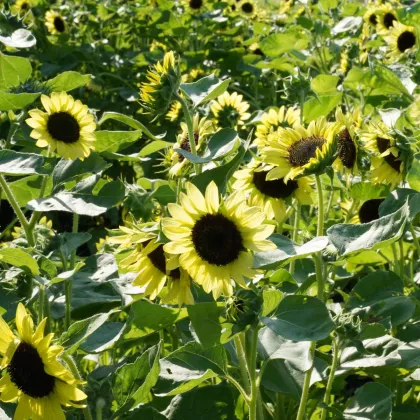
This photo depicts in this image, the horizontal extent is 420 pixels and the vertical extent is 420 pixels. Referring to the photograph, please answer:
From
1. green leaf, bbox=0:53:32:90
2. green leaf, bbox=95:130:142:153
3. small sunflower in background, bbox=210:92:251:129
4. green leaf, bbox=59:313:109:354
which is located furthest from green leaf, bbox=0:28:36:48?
small sunflower in background, bbox=210:92:251:129

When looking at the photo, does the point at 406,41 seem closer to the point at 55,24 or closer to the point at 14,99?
the point at 14,99

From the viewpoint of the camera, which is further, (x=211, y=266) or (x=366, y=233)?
(x=366, y=233)

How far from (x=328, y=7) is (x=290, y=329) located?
6.61 feet

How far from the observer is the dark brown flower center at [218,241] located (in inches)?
30.8

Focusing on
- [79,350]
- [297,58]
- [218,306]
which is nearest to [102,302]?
[79,350]

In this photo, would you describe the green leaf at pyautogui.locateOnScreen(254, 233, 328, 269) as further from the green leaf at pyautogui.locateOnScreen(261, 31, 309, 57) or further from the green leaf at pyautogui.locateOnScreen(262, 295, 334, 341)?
the green leaf at pyautogui.locateOnScreen(261, 31, 309, 57)

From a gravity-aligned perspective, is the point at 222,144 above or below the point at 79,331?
above

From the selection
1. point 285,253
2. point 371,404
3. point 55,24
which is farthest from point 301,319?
point 55,24

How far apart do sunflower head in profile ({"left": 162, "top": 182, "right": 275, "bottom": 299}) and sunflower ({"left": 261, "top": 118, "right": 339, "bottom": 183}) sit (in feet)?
0.44

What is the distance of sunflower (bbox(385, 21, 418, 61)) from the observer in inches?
79.3

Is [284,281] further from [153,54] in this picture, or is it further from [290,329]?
[153,54]

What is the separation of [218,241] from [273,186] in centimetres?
27

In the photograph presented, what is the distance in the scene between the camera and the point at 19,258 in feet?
2.91

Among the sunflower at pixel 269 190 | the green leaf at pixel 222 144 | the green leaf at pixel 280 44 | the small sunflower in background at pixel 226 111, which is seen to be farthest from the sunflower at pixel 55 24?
the green leaf at pixel 222 144
